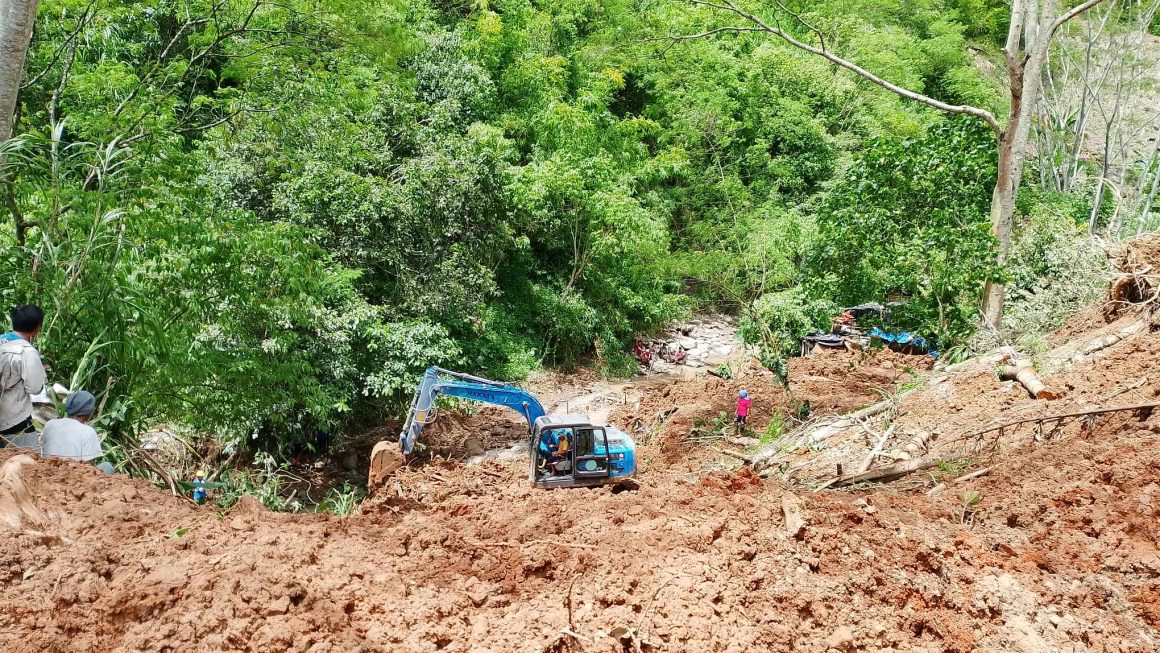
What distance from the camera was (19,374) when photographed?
181 inches

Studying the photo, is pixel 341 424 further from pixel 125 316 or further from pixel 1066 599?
pixel 1066 599

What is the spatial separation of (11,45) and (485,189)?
38.7ft

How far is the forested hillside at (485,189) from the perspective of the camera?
22.2 ft

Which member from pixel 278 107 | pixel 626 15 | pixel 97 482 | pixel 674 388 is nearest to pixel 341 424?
pixel 278 107

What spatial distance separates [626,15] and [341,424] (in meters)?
17.5

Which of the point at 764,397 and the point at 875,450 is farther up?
the point at 875,450

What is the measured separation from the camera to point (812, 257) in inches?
520

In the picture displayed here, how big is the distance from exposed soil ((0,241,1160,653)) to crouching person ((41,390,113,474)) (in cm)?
37

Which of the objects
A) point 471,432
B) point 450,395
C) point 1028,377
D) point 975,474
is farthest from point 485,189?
point 975,474

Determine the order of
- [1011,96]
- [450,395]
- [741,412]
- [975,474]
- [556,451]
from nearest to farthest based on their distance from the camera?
[975,474], [556,451], [1011,96], [450,395], [741,412]

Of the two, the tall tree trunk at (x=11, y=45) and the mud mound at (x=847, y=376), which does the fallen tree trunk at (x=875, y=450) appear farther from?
the tall tree trunk at (x=11, y=45)

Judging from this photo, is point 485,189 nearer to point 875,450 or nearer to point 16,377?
point 875,450

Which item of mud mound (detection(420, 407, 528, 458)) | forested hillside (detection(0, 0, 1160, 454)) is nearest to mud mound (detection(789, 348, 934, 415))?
forested hillside (detection(0, 0, 1160, 454))

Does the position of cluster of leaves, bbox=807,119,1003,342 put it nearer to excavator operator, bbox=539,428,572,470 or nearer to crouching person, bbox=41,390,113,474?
excavator operator, bbox=539,428,572,470
